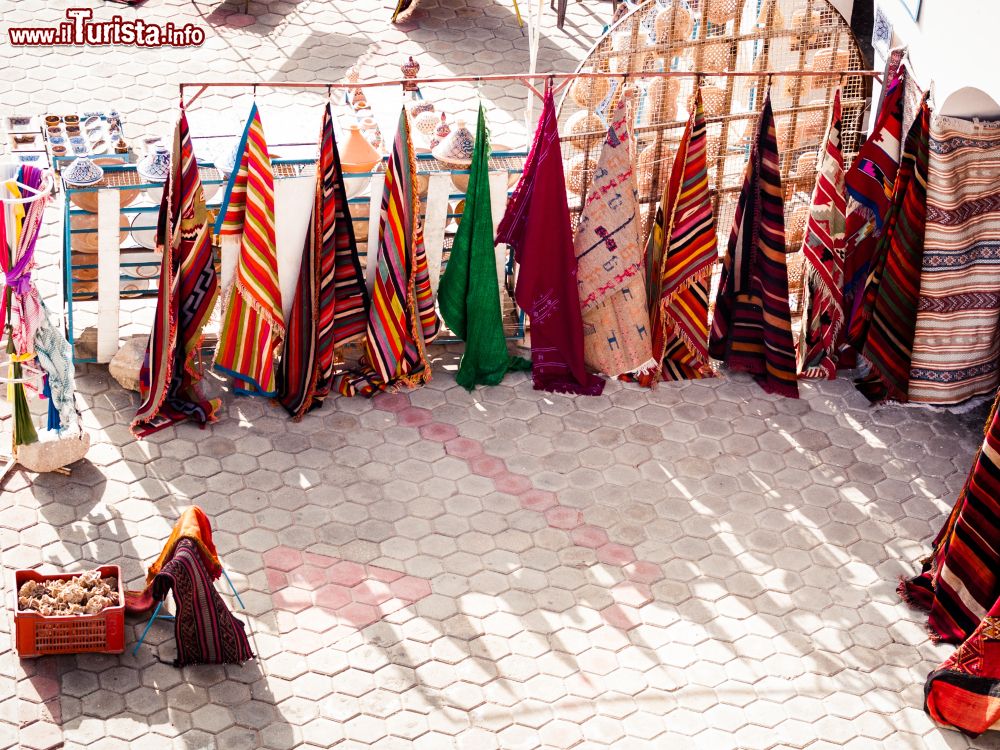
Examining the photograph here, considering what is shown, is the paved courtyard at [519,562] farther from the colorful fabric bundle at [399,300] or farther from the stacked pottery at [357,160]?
the stacked pottery at [357,160]

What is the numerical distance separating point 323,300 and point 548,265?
1.29 meters

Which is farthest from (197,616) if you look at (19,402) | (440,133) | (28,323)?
(440,133)

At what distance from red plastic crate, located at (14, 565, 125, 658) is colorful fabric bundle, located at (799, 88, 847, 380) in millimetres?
4316

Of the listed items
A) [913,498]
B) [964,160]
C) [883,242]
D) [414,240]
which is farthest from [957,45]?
[414,240]

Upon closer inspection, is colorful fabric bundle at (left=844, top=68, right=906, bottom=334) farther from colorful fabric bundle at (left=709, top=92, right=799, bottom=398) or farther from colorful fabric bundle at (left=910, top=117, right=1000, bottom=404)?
colorful fabric bundle at (left=709, top=92, right=799, bottom=398)

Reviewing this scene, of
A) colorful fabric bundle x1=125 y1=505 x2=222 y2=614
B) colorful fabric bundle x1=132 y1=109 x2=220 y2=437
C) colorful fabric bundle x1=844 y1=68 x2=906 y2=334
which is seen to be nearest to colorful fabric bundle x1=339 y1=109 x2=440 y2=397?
colorful fabric bundle x1=132 y1=109 x2=220 y2=437

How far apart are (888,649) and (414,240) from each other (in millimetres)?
3366

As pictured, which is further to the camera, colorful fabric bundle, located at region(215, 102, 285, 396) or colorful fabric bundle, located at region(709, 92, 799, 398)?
colorful fabric bundle, located at region(709, 92, 799, 398)

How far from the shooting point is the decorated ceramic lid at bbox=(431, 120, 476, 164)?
8.14 meters

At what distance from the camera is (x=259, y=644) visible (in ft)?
21.4

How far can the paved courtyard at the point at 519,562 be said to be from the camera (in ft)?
20.5

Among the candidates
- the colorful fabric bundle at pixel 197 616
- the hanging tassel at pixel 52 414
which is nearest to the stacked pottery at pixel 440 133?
the hanging tassel at pixel 52 414

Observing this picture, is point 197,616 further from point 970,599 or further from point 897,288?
point 897,288

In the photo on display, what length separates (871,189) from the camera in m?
7.94
